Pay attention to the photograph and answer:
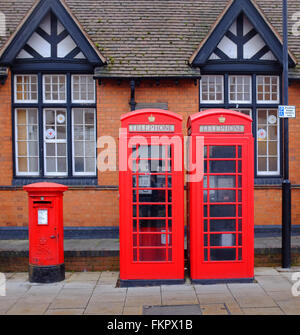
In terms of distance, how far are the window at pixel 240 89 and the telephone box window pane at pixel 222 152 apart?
10.5ft

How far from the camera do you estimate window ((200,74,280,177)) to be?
8836 millimetres

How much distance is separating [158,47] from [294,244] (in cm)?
546

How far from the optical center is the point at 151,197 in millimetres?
6148

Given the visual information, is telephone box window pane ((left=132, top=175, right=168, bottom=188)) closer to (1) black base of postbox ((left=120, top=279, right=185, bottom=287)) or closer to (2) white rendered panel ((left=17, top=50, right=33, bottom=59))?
(1) black base of postbox ((left=120, top=279, right=185, bottom=287))

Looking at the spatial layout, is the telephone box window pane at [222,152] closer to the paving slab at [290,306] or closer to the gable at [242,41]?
the paving slab at [290,306]

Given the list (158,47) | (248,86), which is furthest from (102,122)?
(248,86)

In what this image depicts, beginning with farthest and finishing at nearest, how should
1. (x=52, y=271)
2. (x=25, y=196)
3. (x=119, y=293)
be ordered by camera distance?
(x=25, y=196) → (x=52, y=271) → (x=119, y=293)

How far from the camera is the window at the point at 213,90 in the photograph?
891 cm

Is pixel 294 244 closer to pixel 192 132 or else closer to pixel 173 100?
pixel 192 132

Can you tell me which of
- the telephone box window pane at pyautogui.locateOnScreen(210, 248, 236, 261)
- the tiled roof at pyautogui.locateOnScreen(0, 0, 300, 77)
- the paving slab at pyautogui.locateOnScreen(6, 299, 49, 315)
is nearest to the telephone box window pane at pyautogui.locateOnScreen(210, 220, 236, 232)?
the telephone box window pane at pyautogui.locateOnScreen(210, 248, 236, 261)

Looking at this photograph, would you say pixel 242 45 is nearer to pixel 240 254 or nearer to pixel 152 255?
pixel 240 254

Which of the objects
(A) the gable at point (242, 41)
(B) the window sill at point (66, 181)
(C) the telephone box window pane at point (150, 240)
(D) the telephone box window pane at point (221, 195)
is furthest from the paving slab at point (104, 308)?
(A) the gable at point (242, 41)

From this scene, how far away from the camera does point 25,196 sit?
8664 mm

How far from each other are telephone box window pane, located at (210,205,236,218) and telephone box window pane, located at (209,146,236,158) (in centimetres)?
88
